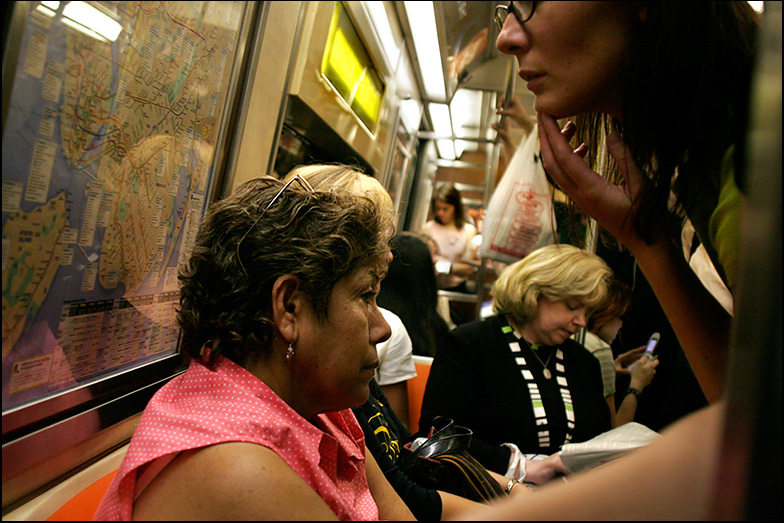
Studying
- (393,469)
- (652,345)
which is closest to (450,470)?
(393,469)

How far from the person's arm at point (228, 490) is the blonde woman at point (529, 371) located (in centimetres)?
150

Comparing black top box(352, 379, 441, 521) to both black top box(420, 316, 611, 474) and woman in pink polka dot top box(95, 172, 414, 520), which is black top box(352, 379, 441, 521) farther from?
black top box(420, 316, 611, 474)

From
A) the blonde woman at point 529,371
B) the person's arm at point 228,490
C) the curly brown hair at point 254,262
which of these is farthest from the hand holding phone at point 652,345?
the person's arm at point 228,490

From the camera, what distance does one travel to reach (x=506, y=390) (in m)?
2.23

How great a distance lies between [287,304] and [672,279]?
2.35 ft

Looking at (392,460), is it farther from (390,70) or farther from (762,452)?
(390,70)

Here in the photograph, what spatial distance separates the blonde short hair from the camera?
2.40 metres

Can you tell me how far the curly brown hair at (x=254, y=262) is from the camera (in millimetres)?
1030

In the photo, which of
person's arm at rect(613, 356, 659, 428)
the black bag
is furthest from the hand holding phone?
the black bag

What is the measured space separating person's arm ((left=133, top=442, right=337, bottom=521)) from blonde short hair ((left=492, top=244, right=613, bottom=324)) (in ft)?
5.90

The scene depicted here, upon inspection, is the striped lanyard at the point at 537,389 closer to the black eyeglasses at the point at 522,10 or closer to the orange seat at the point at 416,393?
the orange seat at the point at 416,393

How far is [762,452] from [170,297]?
4.57 ft

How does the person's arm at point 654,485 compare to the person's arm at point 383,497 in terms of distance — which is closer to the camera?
the person's arm at point 654,485

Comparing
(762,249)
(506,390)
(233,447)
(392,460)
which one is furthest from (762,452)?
(506,390)
